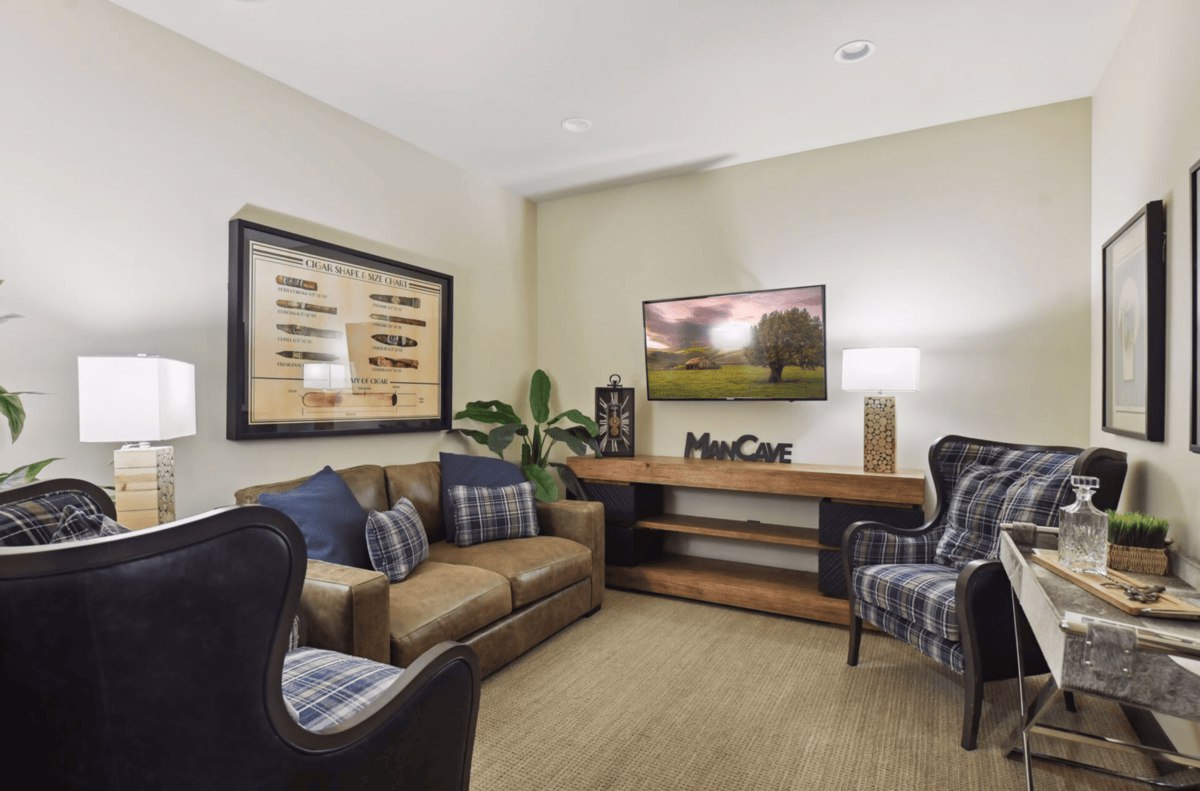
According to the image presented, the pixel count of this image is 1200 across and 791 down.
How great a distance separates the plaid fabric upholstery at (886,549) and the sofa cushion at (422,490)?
2.17 m

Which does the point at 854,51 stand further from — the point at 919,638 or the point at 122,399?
the point at 122,399

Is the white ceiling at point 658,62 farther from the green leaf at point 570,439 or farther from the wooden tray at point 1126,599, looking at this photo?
the wooden tray at point 1126,599

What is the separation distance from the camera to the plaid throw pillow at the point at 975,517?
2.60 metres

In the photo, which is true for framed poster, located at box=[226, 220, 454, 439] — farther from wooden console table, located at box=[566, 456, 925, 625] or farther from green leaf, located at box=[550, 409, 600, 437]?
wooden console table, located at box=[566, 456, 925, 625]

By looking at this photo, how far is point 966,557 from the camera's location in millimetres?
2643

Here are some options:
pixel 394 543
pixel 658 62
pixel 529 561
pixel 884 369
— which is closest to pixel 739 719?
pixel 529 561

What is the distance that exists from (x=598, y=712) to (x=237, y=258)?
2522 millimetres

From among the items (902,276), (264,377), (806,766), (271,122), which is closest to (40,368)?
(264,377)

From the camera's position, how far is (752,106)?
3291 mm

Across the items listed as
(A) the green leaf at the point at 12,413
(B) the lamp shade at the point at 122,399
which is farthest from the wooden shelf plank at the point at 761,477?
(A) the green leaf at the point at 12,413

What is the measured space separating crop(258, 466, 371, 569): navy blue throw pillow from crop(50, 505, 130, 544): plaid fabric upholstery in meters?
0.98

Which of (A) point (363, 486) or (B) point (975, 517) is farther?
(A) point (363, 486)

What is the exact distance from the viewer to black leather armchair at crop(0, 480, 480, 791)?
0.83 meters

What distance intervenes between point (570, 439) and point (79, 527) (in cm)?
292
